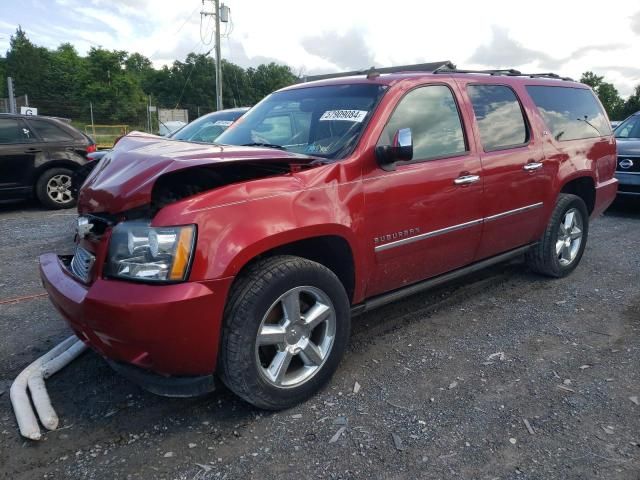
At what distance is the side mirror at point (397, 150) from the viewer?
2973mm

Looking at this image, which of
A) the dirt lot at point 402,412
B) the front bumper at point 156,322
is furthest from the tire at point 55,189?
the front bumper at point 156,322

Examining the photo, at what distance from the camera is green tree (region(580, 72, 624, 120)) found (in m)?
57.7

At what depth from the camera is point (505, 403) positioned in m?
2.86

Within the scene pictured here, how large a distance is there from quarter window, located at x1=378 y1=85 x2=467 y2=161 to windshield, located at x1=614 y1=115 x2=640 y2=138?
6.94 meters

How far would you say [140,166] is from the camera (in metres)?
2.60

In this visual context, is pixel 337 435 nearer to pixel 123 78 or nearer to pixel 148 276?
pixel 148 276

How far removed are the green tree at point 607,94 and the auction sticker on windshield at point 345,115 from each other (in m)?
62.6

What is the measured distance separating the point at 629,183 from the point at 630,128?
5.49ft

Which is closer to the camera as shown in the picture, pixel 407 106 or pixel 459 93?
pixel 407 106

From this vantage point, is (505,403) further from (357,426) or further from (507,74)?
(507,74)

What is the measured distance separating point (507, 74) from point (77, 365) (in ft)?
13.7

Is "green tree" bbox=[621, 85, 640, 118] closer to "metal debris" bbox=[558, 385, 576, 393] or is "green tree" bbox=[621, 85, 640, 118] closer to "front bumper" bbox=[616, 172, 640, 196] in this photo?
"front bumper" bbox=[616, 172, 640, 196]

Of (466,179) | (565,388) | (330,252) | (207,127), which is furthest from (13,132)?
(565,388)

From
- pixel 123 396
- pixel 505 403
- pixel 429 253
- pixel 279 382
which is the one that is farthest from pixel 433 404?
pixel 123 396
